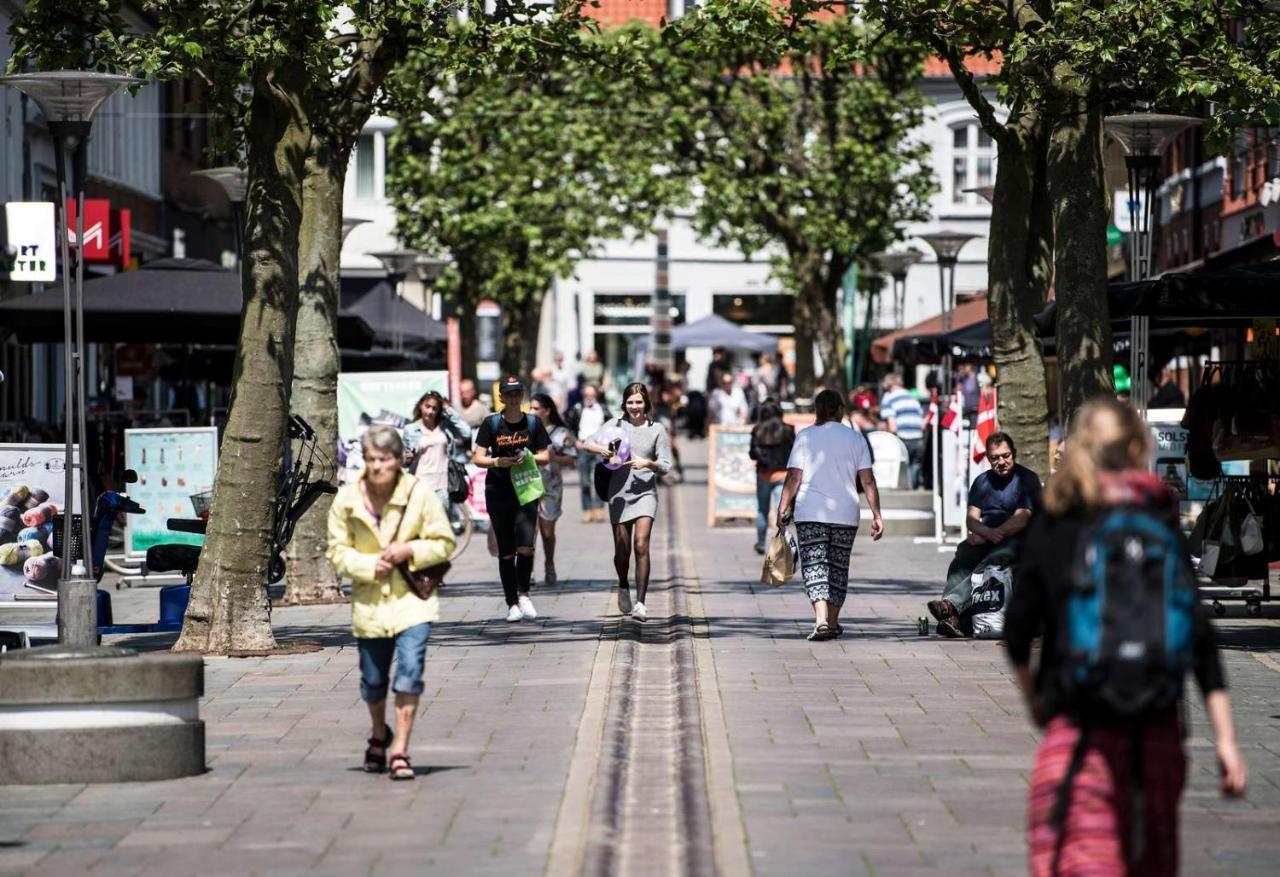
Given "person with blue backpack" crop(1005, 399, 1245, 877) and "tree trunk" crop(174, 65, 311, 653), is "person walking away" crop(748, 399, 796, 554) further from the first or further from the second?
"person with blue backpack" crop(1005, 399, 1245, 877)

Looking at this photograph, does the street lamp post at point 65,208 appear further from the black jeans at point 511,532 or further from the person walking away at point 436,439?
the person walking away at point 436,439

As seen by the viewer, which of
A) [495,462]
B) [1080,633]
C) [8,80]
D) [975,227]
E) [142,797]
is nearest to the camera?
[1080,633]

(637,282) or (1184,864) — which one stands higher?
(637,282)

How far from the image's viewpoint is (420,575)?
967 centimetres

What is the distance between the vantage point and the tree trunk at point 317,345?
1823 centimetres

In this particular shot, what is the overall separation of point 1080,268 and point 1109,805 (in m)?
9.91

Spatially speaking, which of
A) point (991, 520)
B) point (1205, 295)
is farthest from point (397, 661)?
point (1205, 295)

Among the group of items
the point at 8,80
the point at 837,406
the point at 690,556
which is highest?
the point at 8,80

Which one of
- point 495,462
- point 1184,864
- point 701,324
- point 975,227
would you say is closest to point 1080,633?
point 1184,864

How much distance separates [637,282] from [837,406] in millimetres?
53871

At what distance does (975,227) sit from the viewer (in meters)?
67.7

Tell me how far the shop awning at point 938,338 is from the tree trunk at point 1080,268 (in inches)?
250

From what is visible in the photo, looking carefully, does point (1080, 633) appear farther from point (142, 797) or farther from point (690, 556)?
point (690, 556)

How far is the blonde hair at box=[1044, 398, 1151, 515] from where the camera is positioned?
19.1 feet
